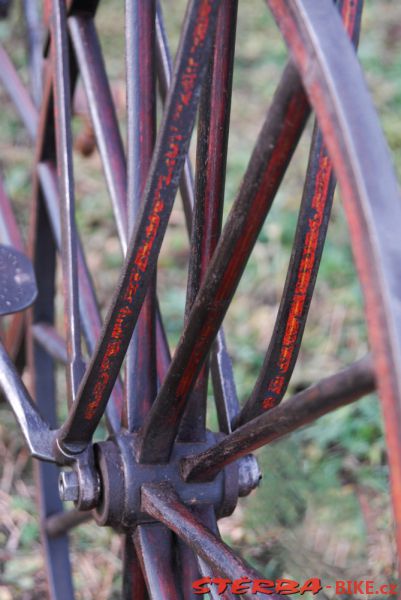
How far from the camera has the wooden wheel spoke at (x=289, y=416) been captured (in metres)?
0.69

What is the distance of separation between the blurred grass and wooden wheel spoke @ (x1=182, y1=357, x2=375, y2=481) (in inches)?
24.8

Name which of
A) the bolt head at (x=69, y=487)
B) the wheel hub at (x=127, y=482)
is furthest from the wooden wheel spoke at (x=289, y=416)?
the bolt head at (x=69, y=487)

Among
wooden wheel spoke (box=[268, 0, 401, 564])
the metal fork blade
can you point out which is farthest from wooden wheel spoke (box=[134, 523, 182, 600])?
wooden wheel spoke (box=[268, 0, 401, 564])

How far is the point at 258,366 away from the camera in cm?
218

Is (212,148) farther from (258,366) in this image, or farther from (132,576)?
(258,366)

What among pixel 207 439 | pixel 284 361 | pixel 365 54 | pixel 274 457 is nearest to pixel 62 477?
pixel 207 439

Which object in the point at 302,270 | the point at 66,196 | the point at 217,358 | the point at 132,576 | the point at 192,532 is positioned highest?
the point at 66,196

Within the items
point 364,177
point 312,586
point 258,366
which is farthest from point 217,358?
point 258,366

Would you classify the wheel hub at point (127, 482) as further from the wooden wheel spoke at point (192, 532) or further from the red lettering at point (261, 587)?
the red lettering at point (261, 587)

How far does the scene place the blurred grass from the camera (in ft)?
5.69

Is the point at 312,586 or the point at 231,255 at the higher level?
the point at 231,255

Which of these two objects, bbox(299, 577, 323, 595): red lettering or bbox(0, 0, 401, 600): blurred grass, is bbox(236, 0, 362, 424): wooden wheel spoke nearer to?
bbox(299, 577, 323, 595): red lettering

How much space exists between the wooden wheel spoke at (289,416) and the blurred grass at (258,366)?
0.63 metres

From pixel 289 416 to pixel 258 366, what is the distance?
54.3 inches
